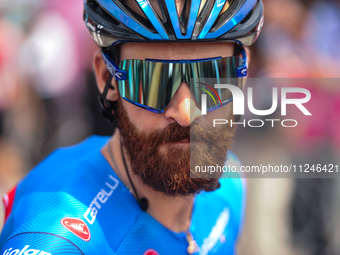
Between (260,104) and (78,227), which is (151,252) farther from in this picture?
(260,104)

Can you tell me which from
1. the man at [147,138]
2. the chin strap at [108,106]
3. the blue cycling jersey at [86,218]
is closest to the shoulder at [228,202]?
the blue cycling jersey at [86,218]

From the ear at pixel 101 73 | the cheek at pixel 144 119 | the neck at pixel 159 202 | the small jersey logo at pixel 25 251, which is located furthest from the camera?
the ear at pixel 101 73

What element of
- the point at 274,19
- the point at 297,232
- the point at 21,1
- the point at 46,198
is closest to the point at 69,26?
the point at 21,1

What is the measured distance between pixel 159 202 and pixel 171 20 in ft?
3.91

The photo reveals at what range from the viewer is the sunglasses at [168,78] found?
170 cm

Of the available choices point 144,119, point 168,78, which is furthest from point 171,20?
point 144,119

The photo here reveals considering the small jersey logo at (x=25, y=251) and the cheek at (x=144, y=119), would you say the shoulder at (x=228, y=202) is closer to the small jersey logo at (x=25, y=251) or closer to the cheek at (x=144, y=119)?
the cheek at (x=144, y=119)

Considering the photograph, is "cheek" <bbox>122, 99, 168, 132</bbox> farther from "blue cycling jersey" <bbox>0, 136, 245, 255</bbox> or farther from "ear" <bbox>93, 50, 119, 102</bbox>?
"blue cycling jersey" <bbox>0, 136, 245, 255</bbox>

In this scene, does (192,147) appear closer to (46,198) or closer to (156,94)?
(156,94)

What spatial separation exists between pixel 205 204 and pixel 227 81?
1.07m

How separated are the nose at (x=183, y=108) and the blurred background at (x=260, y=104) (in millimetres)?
1786

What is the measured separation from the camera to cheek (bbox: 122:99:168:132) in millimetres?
1770

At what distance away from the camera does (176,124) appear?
1.70 m

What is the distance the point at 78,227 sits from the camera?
5.16 ft
